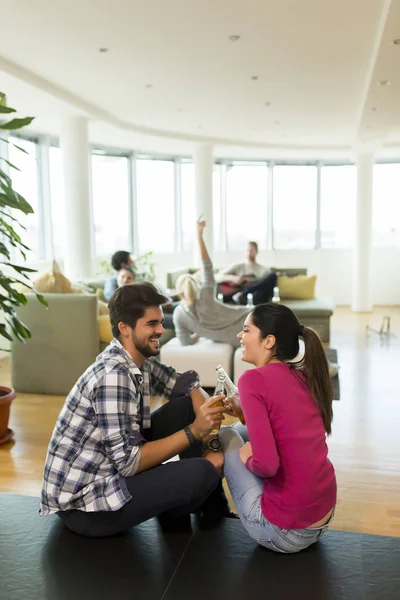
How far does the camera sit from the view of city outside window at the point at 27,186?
23.4 ft

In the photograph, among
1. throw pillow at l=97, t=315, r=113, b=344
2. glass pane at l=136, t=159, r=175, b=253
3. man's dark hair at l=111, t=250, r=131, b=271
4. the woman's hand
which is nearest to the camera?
the woman's hand

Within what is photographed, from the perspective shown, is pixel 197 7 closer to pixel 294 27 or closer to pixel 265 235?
pixel 294 27

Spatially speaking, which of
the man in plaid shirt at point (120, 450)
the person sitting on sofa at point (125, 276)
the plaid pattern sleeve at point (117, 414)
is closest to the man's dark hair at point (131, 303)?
the man in plaid shirt at point (120, 450)

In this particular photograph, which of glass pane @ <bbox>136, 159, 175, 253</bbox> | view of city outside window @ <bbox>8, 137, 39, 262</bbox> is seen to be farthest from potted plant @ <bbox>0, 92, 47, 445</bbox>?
glass pane @ <bbox>136, 159, 175, 253</bbox>

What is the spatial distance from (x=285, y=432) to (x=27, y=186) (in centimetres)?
641

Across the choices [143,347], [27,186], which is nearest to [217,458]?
[143,347]

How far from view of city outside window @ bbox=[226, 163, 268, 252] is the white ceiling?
2.69 meters

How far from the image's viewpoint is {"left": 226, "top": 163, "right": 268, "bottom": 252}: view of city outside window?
10562mm

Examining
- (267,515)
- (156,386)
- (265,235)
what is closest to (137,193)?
(265,235)

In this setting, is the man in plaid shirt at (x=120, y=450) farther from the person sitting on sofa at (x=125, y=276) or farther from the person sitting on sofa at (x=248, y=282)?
the person sitting on sofa at (x=248, y=282)

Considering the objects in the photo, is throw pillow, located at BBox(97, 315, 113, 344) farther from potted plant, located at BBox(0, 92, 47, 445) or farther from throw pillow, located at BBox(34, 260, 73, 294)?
potted plant, located at BBox(0, 92, 47, 445)

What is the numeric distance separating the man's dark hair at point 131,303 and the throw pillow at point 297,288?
5.18 metres

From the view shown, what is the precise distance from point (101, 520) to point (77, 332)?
98.3 inches

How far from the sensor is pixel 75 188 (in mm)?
6547
